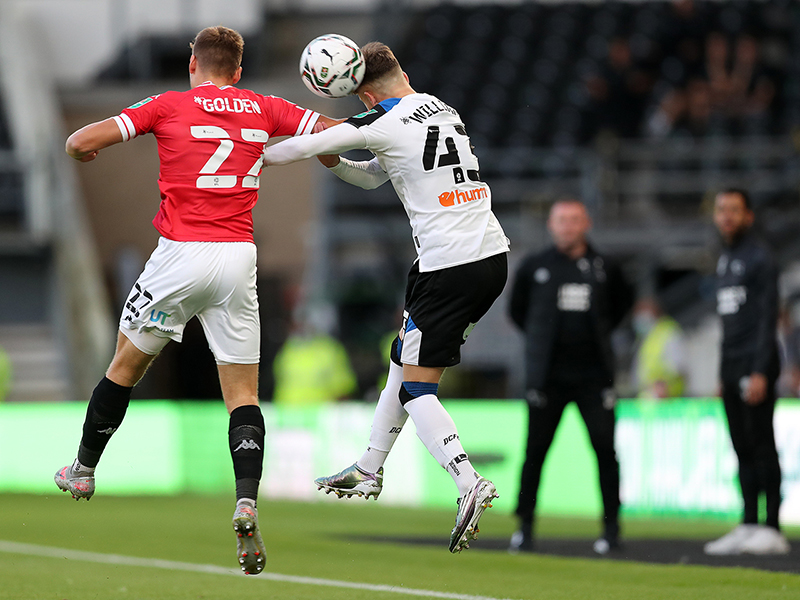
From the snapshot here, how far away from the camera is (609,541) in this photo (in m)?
8.57

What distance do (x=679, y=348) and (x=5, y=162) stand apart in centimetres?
1047

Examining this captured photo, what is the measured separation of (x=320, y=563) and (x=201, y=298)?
2.82 m

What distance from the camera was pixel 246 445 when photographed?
19.5 feet

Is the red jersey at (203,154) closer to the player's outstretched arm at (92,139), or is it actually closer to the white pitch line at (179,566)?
the player's outstretched arm at (92,139)

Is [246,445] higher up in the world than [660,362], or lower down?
higher up

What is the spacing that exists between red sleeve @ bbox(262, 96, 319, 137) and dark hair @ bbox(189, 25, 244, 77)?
0.25 metres

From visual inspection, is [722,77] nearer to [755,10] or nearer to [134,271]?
[755,10]

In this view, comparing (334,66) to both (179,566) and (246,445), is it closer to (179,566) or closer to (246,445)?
(246,445)

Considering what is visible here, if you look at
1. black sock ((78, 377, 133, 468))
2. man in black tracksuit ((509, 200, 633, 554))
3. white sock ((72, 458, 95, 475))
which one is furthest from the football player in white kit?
man in black tracksuit ((509, 200, 633, 554))

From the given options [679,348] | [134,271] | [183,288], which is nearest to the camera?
[183,288]

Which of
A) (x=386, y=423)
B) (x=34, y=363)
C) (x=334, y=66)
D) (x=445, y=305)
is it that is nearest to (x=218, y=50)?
(x=334, y=66)

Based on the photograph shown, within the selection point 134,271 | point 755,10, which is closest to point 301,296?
point 134,271

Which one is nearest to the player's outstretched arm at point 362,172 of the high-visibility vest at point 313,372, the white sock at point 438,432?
the white sock at point 438,432

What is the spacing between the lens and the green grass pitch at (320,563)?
6.60 meters
